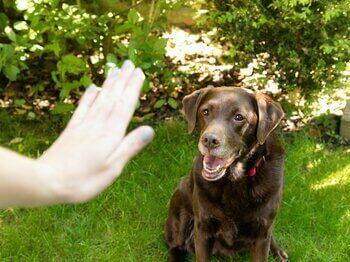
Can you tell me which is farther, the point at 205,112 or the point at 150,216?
the point at 150,216

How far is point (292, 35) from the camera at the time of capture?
4414mm

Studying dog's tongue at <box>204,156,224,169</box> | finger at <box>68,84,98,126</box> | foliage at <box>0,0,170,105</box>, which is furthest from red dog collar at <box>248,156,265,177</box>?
finger at <box>68,84,98,126</box>

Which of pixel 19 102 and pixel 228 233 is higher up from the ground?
pixel 228 233

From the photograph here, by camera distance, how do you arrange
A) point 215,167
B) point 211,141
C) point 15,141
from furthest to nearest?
point 15,141 → point 215,167 → point 211,141

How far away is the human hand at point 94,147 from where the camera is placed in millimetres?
1109

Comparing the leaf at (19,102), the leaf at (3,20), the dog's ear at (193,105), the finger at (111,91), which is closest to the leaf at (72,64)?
the leaf at (3,20)

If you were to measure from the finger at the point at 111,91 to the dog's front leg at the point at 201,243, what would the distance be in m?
1.92

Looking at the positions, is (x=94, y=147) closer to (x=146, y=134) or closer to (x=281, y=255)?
(x=146, y=134)

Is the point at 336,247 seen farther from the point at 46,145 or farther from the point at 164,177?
the point at 46,145

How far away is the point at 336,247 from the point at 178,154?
1421 millimetres

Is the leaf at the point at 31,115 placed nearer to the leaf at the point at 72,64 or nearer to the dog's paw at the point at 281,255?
the leaf at the point at 72,64

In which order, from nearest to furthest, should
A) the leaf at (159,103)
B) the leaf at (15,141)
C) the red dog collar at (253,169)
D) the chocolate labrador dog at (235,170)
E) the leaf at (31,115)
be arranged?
the chocolate labrador dog at (235,170) → the red dog collar at (253,169) → the leaf at (15,141) → the leaf at (159,103) → the leaf at (31,115)

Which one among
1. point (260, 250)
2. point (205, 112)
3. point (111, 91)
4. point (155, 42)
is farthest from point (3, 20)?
point (111, 91)

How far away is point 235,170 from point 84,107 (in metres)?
1.84
